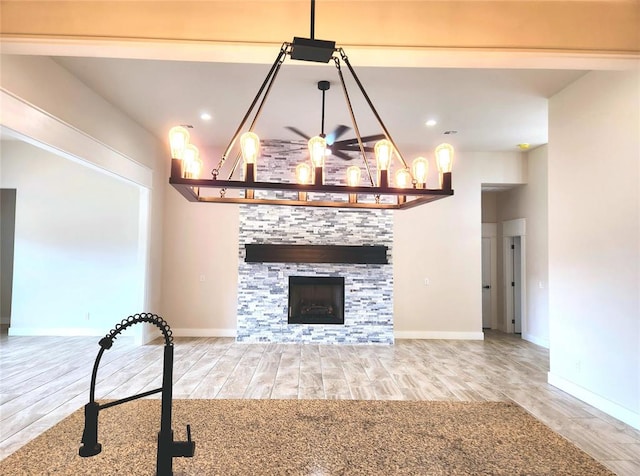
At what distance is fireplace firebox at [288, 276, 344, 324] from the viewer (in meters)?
6.15

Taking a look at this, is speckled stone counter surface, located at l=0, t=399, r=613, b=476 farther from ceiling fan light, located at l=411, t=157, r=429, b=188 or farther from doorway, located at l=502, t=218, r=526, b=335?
doorway, located at l=502, t=218, r=526, b=335

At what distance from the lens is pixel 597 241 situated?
353 centimetres

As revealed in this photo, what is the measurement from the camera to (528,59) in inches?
93.1

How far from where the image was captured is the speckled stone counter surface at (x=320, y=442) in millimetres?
1063

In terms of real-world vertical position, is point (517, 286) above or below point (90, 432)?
below

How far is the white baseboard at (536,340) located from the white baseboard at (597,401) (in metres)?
2.01

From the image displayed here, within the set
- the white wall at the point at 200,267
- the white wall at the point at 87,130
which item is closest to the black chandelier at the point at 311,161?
the white wall at the point at 87,130

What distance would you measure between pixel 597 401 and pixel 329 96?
409 cm

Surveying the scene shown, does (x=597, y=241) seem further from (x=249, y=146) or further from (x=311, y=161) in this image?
(x=249, y=146)

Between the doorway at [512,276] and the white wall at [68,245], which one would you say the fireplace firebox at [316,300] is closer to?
the white wall at [68,245]

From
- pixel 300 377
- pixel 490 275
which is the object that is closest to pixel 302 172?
pixel 300 377

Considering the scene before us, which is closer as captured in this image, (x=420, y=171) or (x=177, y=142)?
(x=177, y=142)

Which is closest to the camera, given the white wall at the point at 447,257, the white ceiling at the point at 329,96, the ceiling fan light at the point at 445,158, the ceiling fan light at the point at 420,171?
the ceiling fan light at the point at 445,158

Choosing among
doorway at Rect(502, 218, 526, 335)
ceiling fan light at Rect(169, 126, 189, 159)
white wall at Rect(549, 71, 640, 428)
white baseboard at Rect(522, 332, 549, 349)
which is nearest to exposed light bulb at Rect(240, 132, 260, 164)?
ceiling fan light at Rect(169, 126, 189, 159)
